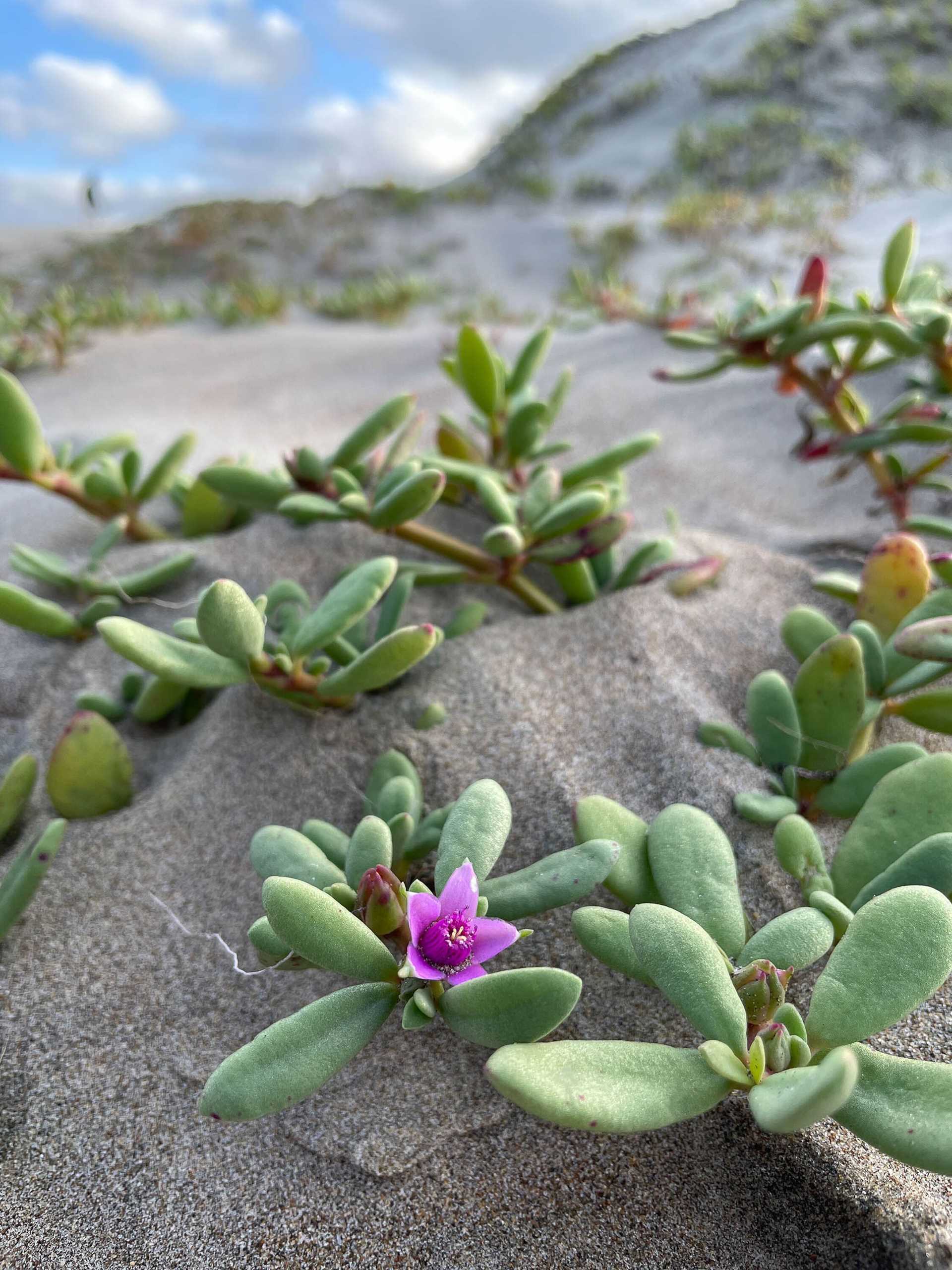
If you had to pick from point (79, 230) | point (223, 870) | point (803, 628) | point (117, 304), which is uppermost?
point (79, 230)

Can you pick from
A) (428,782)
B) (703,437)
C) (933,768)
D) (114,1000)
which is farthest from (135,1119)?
(703,437)

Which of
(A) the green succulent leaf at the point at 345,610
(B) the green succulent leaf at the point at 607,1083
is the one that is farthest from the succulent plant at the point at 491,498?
(B) the green succulent leaf at the point at 607,1083

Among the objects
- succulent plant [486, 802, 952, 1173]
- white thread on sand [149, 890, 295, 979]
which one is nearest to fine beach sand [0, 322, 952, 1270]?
white thread on sand [149, 890, 295, 979]

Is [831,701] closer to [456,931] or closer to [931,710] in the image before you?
[931,710]

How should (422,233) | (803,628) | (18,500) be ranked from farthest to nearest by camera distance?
(422,233) < (18,500) < (803,628)

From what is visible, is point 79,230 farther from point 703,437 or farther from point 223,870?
point 223,870

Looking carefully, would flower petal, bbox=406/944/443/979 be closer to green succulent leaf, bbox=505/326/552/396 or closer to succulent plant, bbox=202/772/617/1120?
succulent plant, bbox=202/772/617/1120
